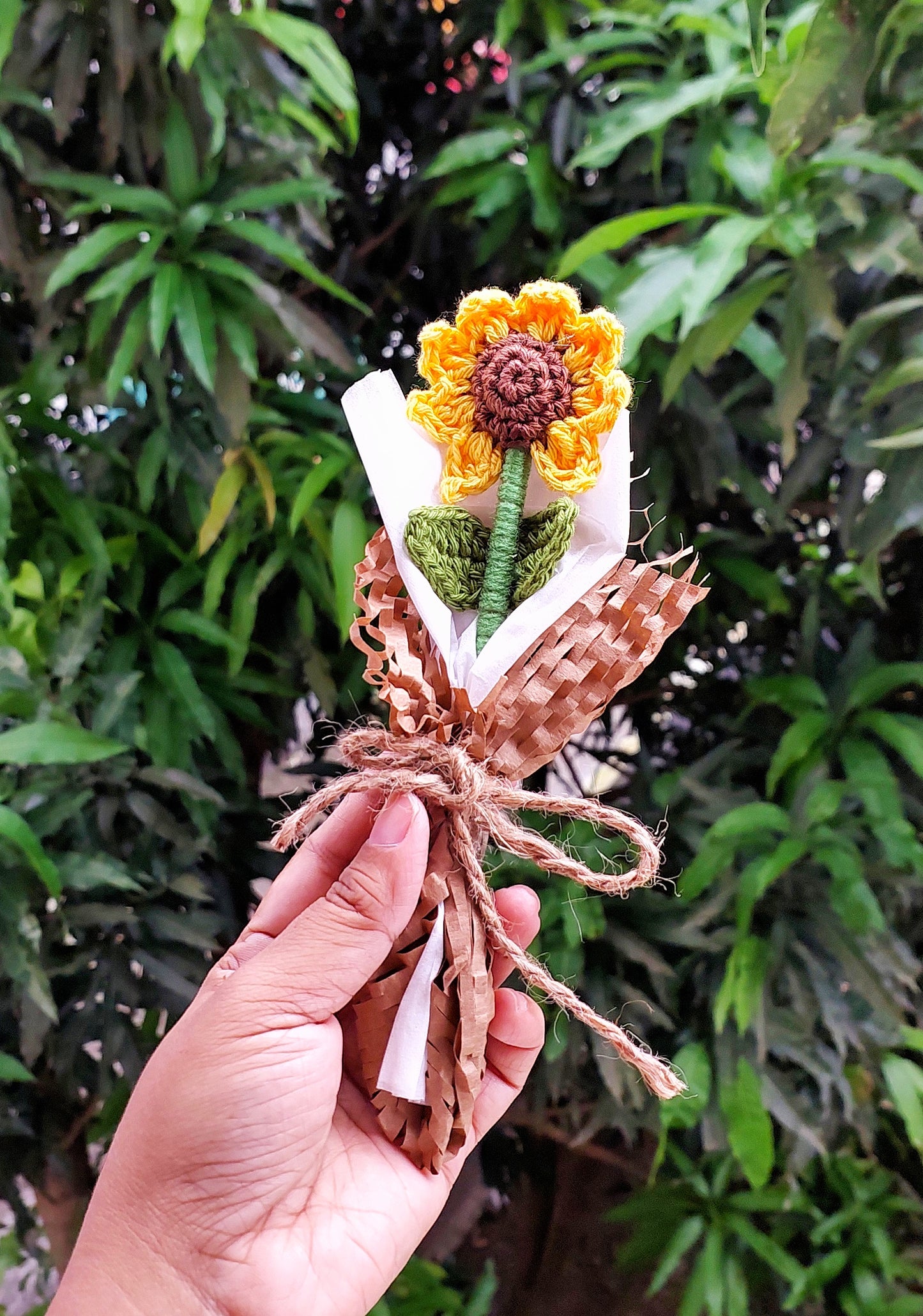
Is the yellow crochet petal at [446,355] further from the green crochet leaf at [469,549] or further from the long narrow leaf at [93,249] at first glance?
the long narrow leaf at [93,249]

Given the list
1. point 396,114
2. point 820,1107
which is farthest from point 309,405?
point 820,1107

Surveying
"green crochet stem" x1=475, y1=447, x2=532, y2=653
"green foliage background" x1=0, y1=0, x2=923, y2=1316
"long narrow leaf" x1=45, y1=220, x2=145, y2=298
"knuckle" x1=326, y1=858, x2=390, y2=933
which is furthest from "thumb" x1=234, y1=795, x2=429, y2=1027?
"long narrow leaf" x1=45, y1=220, x2=145, y2=298

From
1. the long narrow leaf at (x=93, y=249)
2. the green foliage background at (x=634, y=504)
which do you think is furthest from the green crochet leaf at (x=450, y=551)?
the long narrow leaf at (x=93, y=249)

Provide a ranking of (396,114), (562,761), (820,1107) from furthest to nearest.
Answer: (562,761) < (396,114) < (820,1107)

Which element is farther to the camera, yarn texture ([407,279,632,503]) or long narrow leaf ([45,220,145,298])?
long narrow leaf ([45,220,145,298])

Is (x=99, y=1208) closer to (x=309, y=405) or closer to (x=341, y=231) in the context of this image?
(x=309, y=405)

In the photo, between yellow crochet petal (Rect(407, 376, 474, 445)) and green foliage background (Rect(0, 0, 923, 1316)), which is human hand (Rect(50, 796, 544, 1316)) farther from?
green foliage background (Rect(0, 0, 923, 1316))

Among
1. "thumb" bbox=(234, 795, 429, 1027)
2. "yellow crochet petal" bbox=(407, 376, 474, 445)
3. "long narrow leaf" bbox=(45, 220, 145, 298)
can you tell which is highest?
"long narrow leaf" bbox=(45, 220, 145, 298)
